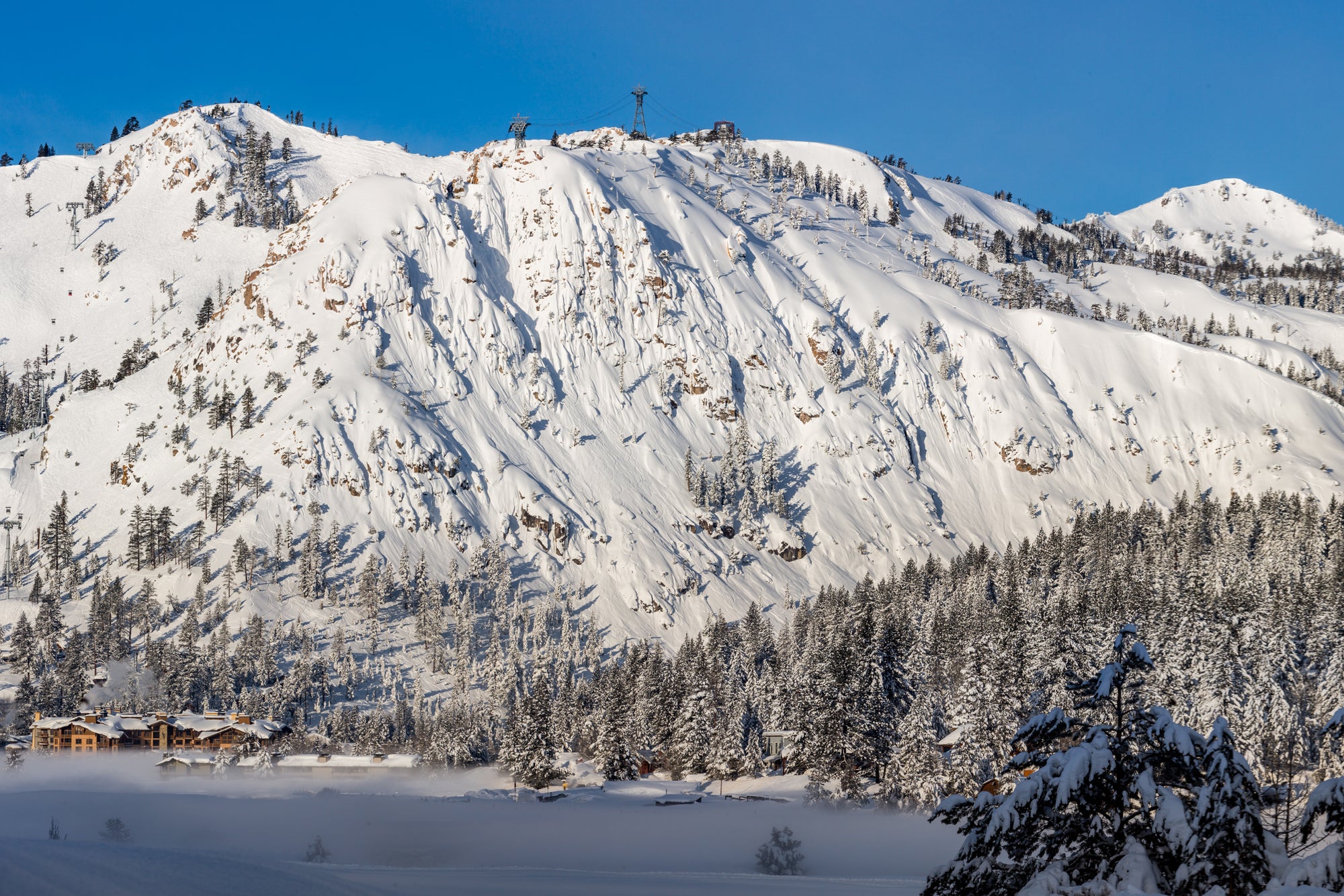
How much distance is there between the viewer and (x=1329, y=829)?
388 inches

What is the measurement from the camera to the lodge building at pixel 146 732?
92.3 metres

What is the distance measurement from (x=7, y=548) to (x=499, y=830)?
12391cm

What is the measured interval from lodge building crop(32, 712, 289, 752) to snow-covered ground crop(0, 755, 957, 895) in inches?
322

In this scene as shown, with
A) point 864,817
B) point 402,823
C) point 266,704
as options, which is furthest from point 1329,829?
point 266,704

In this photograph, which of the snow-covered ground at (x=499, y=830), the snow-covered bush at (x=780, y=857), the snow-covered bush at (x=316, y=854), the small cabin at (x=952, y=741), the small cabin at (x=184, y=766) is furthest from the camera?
the small cabin at (x=184, y=766)

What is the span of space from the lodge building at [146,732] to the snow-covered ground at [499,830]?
819cm

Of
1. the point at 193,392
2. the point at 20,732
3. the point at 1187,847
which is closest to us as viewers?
the point at 1187,847

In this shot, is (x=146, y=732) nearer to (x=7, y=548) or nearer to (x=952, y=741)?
(x=952, y=741)

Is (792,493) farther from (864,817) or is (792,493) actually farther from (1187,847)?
(1187,847)

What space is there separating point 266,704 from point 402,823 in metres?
51.8

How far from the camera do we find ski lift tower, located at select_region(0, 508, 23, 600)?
470 feet

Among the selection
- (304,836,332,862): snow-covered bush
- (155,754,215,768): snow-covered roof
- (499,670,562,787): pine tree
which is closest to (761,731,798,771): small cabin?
(499,670,562,787): pine tree

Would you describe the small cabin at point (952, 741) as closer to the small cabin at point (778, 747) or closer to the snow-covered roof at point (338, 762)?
the small cabin at point (778, 747)

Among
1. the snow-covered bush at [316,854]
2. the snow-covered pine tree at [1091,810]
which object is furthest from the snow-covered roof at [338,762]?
the snow-covered pine tree at [1091,810]
